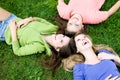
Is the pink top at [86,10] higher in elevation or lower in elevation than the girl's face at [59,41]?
higher

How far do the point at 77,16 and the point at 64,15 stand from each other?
28cm

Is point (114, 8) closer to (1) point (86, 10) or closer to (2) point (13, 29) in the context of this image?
(1) point (86, 10)

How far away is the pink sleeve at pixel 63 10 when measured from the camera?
236 inches

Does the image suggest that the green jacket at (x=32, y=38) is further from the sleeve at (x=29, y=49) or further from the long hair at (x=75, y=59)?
the long hair at (x=75, y=59)

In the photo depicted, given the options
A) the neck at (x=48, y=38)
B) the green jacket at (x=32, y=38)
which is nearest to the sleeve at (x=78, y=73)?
the green jacket at (x=32, y=38)

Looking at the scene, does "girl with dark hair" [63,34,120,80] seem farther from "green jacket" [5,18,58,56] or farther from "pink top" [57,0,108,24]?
"pink top" [57,0,108,24]

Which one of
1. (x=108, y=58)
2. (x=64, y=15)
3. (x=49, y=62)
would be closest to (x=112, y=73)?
(x=108, y=58)

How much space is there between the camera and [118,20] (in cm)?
598

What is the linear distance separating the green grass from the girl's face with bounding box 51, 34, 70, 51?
298 mm

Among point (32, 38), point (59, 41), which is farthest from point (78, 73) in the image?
point (32, 38)

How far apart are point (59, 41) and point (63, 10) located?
71cm

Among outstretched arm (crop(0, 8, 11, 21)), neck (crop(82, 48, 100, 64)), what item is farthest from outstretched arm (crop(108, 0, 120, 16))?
outstretched arm (crop(0, 8, 11, 21))

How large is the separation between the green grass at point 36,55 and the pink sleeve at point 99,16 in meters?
0.12

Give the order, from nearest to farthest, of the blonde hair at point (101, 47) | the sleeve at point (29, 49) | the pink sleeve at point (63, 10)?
the blonde hair at point (101, 47) < the sleeve at point (29, 49) < the pink sleeve at point (63, 10)
